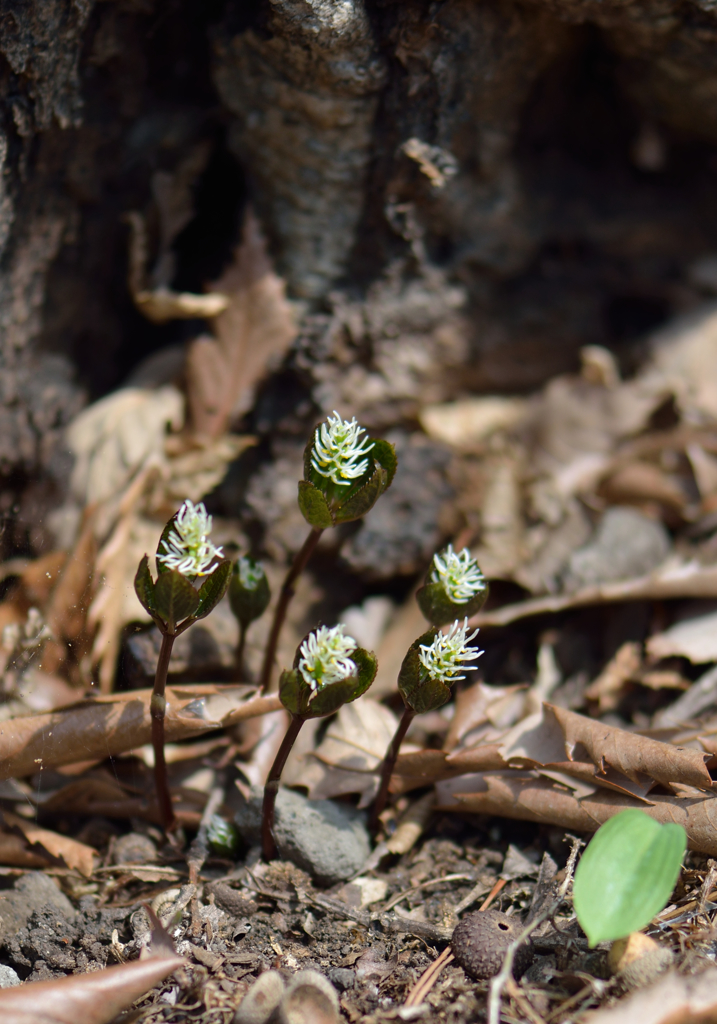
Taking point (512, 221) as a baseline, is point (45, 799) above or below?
below

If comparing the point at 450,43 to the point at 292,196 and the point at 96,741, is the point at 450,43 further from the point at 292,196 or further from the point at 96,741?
the point at 96,741

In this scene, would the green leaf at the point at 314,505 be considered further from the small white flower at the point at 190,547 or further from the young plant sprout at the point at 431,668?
the young plant sprout at the point at 431,668

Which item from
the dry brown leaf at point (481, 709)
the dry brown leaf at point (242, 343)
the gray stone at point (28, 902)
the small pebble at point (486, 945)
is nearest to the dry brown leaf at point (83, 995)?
the gray stone at point (28, 902)

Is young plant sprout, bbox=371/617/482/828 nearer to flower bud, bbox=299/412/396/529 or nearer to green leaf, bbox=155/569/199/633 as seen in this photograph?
flower bud, bbox=299/412/396/529

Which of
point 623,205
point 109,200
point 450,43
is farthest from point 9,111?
point 623,205

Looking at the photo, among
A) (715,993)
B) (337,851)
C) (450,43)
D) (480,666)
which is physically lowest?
(337,851)

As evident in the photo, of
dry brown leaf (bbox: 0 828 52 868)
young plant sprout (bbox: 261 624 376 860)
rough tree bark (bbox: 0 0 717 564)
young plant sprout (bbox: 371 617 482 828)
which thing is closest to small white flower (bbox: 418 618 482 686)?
young plant sprout (bbox: 371 617 482 828)
